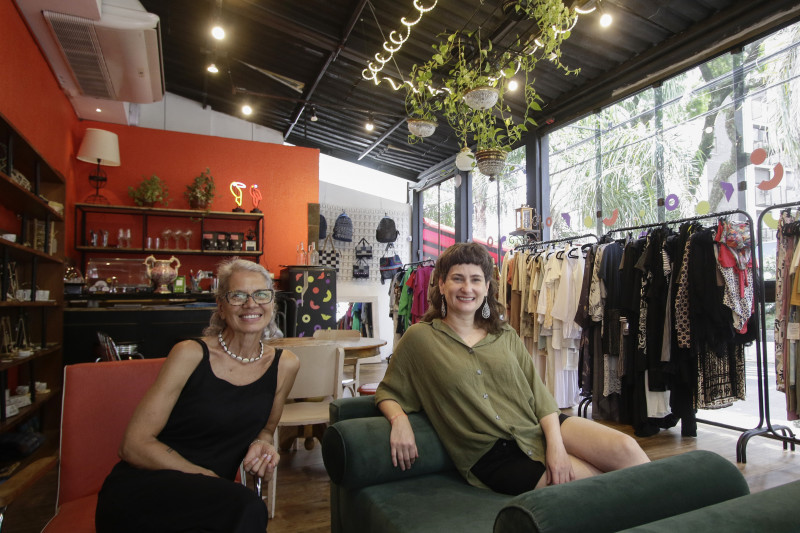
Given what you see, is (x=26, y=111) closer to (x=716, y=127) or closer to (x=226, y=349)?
(x=226, y=349)

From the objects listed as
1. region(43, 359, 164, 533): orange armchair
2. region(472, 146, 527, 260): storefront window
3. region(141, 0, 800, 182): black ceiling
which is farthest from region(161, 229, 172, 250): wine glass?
region(43, 359, 164, 533): orange armchair

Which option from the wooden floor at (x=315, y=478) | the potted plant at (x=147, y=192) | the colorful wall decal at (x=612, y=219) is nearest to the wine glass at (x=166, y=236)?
the potted plant at (x=147, y=192)

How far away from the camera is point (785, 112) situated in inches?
149

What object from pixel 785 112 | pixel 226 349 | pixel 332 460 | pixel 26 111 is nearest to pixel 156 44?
pixel 26 111

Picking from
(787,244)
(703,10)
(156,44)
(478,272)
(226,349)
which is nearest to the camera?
→ (226,349)

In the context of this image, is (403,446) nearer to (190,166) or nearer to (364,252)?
(190,166)

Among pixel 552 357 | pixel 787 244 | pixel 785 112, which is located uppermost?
pixel 785 112

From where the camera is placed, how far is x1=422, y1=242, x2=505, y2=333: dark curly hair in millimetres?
1909

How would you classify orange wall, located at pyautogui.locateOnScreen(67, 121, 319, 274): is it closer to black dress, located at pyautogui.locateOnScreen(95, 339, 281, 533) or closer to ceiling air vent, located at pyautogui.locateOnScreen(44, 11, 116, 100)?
ceiling air vent, located at pyautogui.locateOnScreen(44, 11, 116, 100)

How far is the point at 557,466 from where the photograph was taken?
1.57 metres

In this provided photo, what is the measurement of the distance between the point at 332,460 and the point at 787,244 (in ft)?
10.7

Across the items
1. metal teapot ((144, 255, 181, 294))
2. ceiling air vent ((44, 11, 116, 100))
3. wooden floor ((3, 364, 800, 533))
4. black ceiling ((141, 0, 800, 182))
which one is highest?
black ceiling ((141, 0, 800, 182))

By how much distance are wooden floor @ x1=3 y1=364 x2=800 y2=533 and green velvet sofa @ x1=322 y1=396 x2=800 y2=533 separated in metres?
0.76

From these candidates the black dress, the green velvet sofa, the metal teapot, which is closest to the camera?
the green velvet sofa
